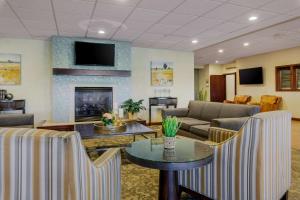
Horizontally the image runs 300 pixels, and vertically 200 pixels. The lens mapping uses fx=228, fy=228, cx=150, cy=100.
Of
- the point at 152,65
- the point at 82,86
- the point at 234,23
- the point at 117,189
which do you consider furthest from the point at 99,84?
the point at 117,189

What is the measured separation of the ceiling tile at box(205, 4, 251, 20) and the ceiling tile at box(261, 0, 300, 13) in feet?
1.10

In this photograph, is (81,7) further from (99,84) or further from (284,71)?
(284,71)

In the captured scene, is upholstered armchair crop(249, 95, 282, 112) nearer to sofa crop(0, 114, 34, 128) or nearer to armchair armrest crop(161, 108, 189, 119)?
armchair armrest crop(161, 108, 189, 119)

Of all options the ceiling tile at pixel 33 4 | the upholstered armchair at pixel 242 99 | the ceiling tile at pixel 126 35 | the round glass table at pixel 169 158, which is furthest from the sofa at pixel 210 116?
the upholstered armchair at pixel 242 99

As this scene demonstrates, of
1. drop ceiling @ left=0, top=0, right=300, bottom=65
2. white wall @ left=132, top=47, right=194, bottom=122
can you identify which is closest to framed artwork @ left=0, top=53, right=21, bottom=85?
drop ceiling @ left=0, top=0, right=300, bottom=65

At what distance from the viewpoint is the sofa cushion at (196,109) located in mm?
4902

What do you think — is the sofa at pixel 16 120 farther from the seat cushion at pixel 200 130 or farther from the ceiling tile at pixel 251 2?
the ceiling tile at pixel 251 2

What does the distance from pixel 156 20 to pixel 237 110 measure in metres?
2.25

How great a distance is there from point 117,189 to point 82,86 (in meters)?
4.54

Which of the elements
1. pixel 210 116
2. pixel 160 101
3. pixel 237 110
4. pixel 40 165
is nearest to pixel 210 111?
pixel 210 116

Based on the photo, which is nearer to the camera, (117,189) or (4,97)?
(117,189)

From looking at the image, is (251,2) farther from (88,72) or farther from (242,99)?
(242,99)

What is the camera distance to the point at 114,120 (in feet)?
11.4

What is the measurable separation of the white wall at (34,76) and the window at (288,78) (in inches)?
300
